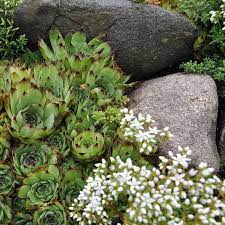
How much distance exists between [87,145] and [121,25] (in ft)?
4.34

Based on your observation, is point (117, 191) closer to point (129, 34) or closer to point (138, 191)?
point (138, 191)

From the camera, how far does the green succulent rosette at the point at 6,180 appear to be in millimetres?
3455

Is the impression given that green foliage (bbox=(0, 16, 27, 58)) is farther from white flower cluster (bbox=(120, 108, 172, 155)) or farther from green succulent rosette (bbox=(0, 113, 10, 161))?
white flower cluster (bbox=(120, 108, 172, 155))

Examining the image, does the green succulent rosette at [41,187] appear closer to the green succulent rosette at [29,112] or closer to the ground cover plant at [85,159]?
the ground cover plant at [85,159]

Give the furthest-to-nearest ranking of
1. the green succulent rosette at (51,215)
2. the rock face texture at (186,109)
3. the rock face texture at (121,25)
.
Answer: the rock face texture at (121,25) < the rock face texture at (186,109) < the green succulent rosette at (51,215)

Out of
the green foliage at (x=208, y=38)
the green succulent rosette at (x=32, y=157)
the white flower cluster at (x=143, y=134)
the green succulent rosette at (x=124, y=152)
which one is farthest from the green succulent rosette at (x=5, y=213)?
the green foliage at (x=208, y=38)

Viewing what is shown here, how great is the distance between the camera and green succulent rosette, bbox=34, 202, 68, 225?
133 inches

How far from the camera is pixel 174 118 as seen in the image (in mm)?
3889

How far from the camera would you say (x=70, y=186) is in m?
3.51

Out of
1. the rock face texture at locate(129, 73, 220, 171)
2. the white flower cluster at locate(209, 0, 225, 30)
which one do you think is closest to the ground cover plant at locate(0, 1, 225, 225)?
the rock face texture at locate(129, 73, 220, 171)

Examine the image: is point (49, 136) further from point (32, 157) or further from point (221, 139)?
point (221, 139)

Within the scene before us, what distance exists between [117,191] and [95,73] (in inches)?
46.2

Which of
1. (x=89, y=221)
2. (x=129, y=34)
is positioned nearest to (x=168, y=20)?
(x=129, y=34)

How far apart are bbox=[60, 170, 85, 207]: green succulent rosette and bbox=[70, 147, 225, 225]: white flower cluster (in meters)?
0.16
